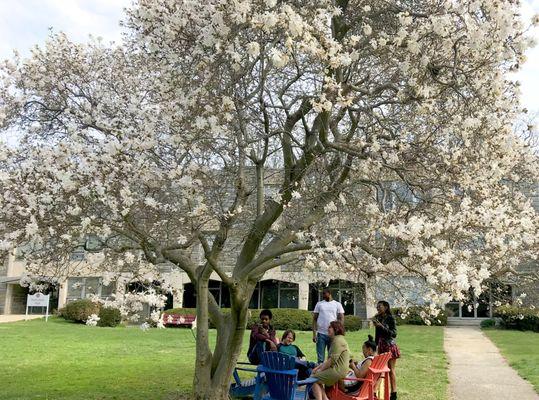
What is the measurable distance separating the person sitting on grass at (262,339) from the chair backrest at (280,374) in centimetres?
149

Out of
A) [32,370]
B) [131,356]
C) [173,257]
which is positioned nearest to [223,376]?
[173,257]

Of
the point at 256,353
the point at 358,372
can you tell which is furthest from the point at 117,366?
the point at 358,372

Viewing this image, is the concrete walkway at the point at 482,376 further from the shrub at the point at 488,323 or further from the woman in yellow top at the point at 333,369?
the shrub at the point at 488,323

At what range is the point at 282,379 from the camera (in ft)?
23.8

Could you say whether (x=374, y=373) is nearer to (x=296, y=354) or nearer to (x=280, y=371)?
(x=280, y=371)

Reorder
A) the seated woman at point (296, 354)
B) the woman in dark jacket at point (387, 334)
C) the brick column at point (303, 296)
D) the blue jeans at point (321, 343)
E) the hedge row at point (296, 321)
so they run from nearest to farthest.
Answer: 1. the seated woman at point (296, 354)
2. the woman in dark jacket at point (387, 334)
3. the blue jeans at point (321, 343)
4. the hedge row at point (296, 321)
5. the brick column at point (303, 296)

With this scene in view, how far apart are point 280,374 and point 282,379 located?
0.24 feet

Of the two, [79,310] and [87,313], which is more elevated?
[79,310]

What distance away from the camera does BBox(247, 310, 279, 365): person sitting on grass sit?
29.7ft

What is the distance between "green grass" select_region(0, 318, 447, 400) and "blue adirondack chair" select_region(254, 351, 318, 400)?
2.72m

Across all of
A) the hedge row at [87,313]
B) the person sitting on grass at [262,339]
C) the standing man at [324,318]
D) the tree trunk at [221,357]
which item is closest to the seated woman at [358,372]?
the person sitting on grass at [262,339]

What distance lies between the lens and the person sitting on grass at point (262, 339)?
9.05 meters

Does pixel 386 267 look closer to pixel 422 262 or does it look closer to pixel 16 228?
pixel 422 262

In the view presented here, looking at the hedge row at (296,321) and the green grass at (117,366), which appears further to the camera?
the hedge row at (296,321)
